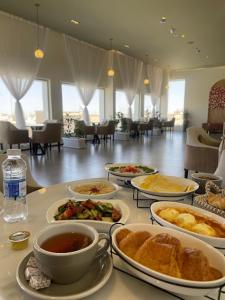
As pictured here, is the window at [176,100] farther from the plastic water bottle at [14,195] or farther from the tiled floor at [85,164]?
the plastic water bottle at [14,195]

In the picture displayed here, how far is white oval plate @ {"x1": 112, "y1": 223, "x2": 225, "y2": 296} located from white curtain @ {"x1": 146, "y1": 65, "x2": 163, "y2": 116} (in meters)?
12.8

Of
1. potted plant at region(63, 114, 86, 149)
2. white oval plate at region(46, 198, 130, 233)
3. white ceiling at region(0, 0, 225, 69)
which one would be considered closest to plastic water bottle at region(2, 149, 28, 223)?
white oval plate at region(46, 198, 130, 233)

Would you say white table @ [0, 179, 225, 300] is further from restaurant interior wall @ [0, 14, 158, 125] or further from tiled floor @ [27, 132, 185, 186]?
restaurant interior wall @ [0, 14, 158, 125]

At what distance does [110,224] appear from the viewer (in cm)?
72

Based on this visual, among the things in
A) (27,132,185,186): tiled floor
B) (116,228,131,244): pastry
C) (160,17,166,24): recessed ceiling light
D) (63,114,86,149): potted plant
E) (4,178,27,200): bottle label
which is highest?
(160,17,166,24): recessed ceiling light

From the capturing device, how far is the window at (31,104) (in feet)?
22.6

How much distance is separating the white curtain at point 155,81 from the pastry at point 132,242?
42.0 feet

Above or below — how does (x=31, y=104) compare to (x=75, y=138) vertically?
above

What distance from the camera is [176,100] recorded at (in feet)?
48.3

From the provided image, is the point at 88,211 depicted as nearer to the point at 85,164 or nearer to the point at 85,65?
the point at 85,164

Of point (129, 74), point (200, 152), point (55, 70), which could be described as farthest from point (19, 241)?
point (129, 74)

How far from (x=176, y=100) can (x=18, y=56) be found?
34.3 ft

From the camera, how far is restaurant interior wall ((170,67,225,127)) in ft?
43.8

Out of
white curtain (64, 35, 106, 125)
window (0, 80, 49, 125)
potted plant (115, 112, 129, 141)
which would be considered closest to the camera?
window (0, 80, 49, 125)
